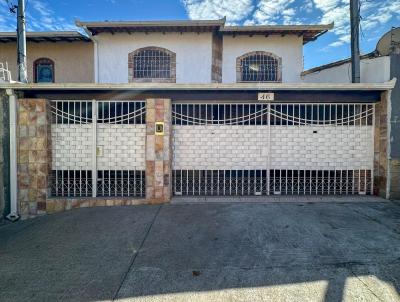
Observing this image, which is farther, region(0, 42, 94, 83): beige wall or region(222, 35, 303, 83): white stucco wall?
region(0, 42, 94, 83): beige wall

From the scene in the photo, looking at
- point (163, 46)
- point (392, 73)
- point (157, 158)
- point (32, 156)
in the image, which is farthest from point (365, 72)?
point (32, 156)

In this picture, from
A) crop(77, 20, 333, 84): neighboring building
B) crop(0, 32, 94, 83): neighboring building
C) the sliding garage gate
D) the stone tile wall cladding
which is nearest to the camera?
the stone tile wall cladding

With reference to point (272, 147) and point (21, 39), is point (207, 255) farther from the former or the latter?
point (21, 39)

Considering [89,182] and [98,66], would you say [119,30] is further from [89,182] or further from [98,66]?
[89,182]

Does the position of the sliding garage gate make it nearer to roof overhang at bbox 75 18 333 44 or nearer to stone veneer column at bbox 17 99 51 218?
stone veneer column at bbox 17 99 51 218

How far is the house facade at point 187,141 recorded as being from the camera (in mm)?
5652

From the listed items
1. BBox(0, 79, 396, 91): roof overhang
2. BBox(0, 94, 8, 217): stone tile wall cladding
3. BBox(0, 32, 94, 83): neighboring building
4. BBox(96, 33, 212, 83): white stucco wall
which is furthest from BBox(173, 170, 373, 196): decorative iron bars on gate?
BBox(0, 32, 94, 83): neighboring building

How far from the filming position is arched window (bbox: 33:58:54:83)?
10.7m

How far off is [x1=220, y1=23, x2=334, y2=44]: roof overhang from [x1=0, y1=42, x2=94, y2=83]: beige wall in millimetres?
6507

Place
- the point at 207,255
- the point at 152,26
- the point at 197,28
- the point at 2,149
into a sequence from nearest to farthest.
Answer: the point at 207,255, the point at 2,149, the point at 152,26, the point at 197,28

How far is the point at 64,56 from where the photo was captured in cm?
1069

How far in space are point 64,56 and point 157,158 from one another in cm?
870

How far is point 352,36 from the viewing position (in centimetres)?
716

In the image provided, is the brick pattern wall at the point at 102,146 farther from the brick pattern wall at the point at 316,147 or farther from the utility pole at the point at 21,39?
the brick pattern wall at the point at 316,147
